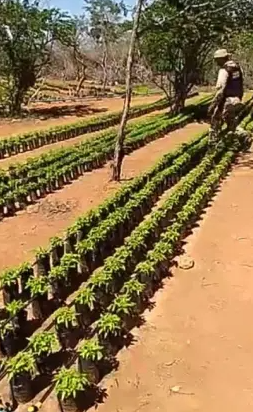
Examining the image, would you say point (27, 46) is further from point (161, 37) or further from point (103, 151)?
point (103, 151)

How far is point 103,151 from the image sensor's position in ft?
38.8

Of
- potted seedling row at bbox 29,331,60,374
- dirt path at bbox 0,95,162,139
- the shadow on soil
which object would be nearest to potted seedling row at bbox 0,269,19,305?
potted seedling row at bbox 29,331,60,374

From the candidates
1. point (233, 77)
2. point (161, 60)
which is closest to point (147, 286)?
point (233, 77)

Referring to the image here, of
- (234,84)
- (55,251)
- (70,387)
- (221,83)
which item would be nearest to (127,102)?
(221,83)

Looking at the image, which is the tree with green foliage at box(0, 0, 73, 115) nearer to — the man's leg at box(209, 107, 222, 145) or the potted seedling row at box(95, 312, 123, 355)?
the man's leg at box(209, 107, 222, 145)

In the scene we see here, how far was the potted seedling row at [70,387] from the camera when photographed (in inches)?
144

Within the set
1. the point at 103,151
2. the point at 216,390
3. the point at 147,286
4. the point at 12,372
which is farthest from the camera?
the point at 103,151

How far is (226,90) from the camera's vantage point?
36.1 ft

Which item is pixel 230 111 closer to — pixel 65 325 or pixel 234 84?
pixel 234 84

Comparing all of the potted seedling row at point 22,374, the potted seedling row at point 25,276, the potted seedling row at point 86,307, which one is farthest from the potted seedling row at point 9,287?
the potted seedling row at point 22,374

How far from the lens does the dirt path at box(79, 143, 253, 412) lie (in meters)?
3.97

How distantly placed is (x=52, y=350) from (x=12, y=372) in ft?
2.03

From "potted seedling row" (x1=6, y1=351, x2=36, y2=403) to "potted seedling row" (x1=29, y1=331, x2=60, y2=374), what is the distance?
7cm

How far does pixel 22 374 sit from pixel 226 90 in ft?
27.1
